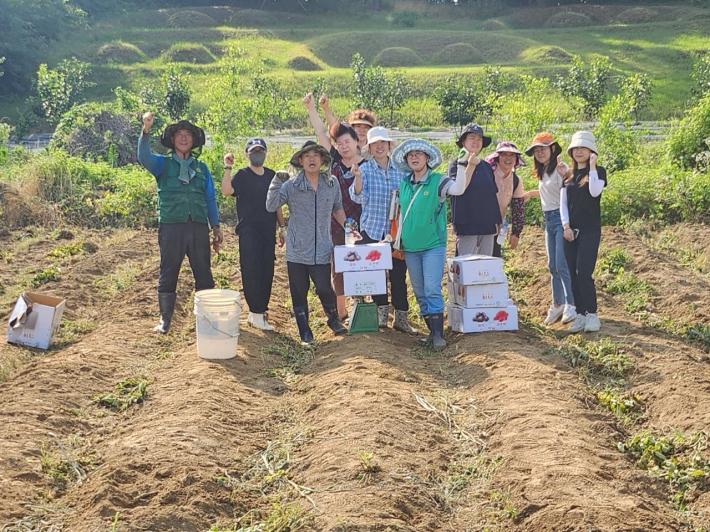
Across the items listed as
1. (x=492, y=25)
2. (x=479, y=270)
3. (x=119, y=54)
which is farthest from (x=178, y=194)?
(x=492, y=25)

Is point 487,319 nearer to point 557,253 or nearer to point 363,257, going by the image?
point 557,253

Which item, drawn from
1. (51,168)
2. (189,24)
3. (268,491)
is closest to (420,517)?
(268,491)

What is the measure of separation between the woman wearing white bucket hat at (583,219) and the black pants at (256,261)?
257 cm

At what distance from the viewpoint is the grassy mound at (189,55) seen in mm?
48094

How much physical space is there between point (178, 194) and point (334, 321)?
1.74 meters

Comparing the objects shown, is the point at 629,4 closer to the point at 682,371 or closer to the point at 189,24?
the point at 189,24

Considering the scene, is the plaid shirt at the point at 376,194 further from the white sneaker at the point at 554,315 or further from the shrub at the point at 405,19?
the shrub at the point at 405,19

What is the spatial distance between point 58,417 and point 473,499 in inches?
108

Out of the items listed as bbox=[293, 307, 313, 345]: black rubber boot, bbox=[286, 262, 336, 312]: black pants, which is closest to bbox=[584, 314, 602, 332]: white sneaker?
bbox=[286, 262, 336, 312]: black pants

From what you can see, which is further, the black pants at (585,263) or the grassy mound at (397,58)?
the grassy mound at (397,58)

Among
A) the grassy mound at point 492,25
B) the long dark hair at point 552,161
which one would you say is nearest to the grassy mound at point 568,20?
the grassy mound at point 492,25

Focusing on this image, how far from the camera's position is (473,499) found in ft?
15.6

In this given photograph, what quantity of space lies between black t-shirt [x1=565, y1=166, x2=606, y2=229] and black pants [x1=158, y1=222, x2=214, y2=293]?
315cm

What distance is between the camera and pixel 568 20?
57.5m
